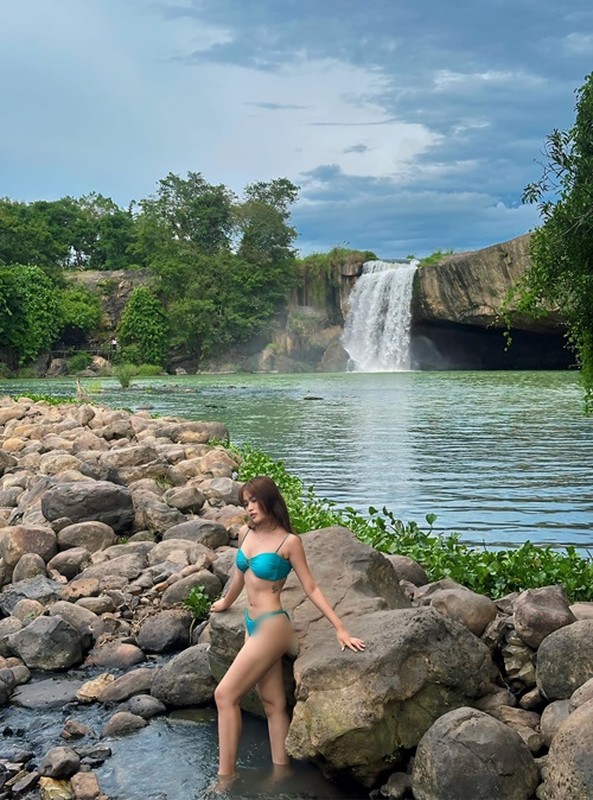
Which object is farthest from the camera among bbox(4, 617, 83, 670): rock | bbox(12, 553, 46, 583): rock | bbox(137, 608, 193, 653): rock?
bbox(12, 553, 46, 583): rock

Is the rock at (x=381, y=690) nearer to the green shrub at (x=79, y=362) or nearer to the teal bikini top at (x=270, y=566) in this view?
the teal bikini top at (x=270, y=566)

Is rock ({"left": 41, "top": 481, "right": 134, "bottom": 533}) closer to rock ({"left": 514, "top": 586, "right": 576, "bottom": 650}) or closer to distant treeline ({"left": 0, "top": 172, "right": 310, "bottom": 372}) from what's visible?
rock ({"left": 514, "top": 586, "right": 576, "bottom": 650})

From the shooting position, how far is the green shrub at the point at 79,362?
215ft

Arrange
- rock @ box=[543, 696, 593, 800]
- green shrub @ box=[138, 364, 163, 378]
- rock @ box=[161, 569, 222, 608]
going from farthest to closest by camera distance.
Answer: green shrub @ box=[138, 364, 163, 378] < rock @ box=[161, 569, 222, 608] < rock @ box=[543, 696, 593, 800]

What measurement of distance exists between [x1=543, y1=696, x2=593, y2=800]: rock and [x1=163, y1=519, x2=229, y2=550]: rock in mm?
5249

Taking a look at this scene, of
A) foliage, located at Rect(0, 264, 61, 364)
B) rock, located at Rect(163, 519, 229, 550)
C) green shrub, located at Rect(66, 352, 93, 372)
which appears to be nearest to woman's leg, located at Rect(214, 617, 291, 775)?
rock, located at Rect(163, 519, 229, 550)

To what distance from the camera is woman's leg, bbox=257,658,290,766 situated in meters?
5.11

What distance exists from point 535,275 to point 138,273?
6875cm

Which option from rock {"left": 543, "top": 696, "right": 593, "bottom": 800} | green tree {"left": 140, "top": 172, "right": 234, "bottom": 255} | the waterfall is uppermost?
green tree {"left": 140, "top": 172, "right": 234, "bottom": 255}

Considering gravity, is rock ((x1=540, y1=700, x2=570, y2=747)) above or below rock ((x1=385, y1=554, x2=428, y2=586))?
below

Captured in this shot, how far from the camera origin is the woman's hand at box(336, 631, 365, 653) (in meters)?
4.93

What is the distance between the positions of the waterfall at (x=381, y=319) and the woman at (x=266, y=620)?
53.9 metres

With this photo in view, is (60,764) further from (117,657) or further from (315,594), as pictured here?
(117,657)

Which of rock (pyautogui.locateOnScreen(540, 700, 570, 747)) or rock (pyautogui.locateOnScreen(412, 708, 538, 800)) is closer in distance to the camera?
rock (pyautogui.locateOnScreen(412, 708, 538, 800))
